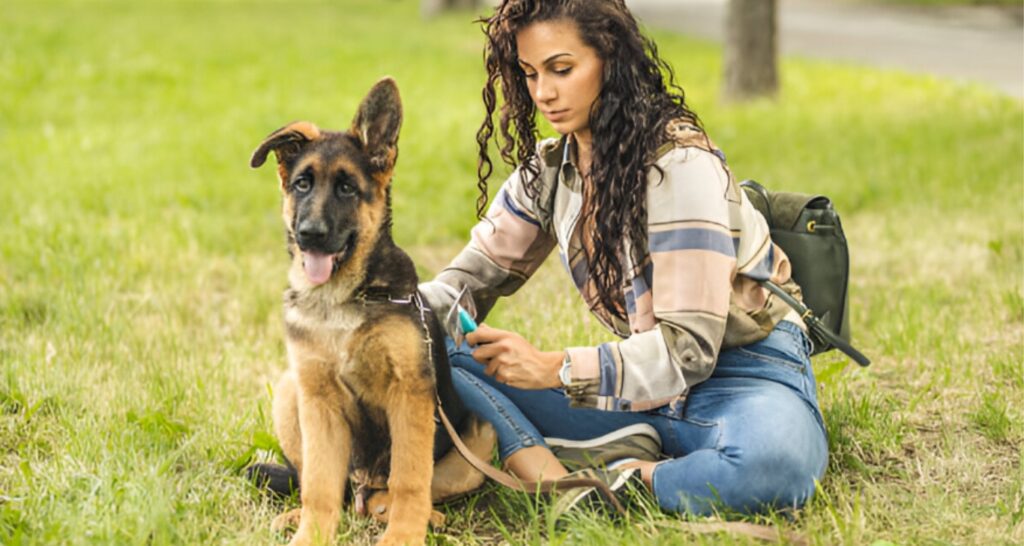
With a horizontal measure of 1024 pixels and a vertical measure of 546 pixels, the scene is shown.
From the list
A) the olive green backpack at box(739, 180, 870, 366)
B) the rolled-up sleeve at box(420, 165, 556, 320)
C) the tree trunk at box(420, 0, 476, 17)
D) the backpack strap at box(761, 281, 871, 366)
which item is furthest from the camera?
the tree trunk at box(420, 0, 476, 17)

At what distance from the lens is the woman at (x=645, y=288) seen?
11.6ft

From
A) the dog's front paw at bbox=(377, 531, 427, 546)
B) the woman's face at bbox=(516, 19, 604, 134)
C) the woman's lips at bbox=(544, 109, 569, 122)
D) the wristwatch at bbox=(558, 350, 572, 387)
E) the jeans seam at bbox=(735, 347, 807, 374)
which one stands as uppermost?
the woman's face at bbox=(516, 19, 604, 134)

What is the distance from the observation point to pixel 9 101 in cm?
1238

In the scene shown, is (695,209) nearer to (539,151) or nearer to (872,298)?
(539,151)

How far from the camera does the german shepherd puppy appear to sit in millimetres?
3420

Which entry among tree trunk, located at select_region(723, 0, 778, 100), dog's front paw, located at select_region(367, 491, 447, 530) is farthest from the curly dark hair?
tree trunk, located at select_region(723, 0, 778, 100)

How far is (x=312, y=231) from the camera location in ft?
10.9

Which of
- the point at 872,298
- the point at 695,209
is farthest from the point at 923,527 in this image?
the point at 872,298

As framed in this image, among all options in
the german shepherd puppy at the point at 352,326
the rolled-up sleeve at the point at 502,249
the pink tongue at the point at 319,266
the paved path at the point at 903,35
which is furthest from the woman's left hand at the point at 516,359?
the paved path at the point at 903,35

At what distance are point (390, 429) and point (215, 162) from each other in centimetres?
674

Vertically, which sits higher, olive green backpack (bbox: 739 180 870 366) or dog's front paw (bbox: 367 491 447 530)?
olive green backpack (bbox: 739 180 870 366)

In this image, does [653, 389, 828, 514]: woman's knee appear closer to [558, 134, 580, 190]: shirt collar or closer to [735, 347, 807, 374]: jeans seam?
[735, 347, 807, 374]: jeans seam

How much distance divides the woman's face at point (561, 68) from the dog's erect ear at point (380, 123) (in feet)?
1.46

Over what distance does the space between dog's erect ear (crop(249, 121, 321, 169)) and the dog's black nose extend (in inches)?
10.2
